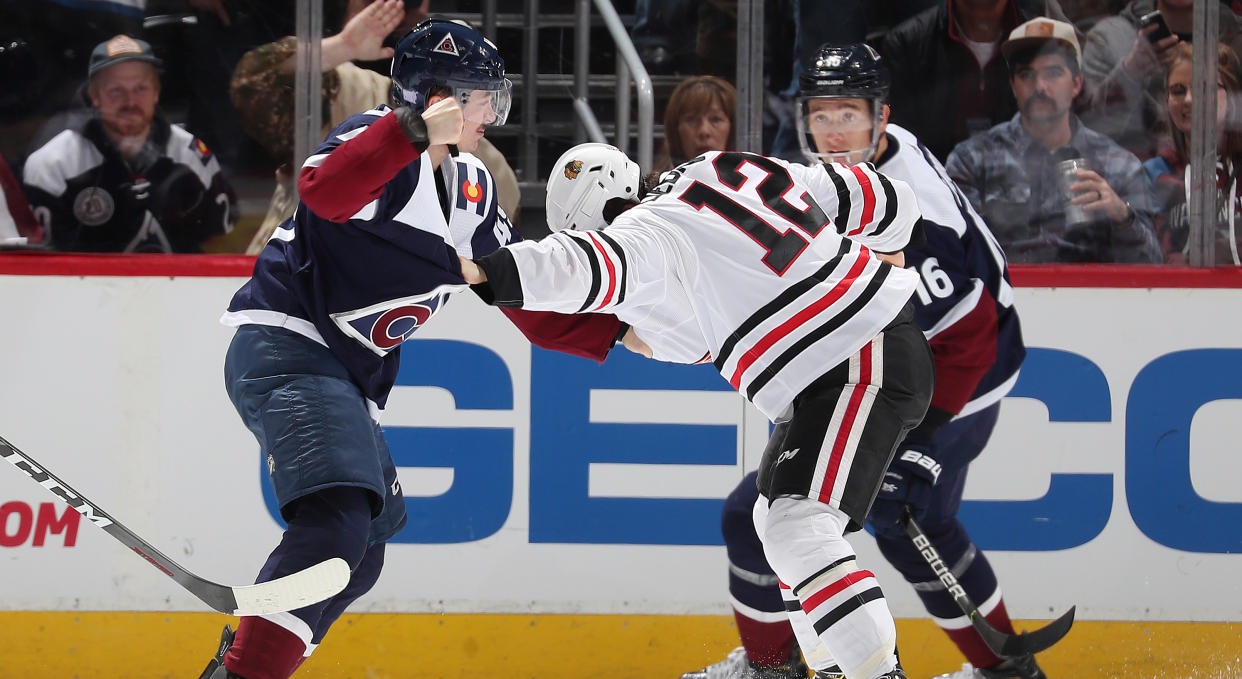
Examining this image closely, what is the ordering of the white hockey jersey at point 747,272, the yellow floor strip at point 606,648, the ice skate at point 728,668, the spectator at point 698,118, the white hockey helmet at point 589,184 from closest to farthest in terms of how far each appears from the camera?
the white hockey jersey at point 747,272 < the white hockey helmet at point 589,184 < the ice skate at point 728,668 < the yellow floor strip at point 606,648 < the spectator at point 698,118

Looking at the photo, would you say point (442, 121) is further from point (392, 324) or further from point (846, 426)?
point (846, 426)

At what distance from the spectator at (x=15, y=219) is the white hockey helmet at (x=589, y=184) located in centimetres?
151

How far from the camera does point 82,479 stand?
3.15m

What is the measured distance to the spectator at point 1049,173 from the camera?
3352 millimetres

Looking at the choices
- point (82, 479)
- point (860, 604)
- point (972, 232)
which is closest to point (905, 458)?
point (972, 232)

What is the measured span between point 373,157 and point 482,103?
1.08ft

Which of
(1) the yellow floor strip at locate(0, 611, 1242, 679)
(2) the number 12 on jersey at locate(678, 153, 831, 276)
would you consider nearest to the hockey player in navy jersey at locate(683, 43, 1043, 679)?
(1) the yellow floor strip at locate(0, 611, 1242, 679)

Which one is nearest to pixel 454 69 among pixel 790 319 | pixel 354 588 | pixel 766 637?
pixel 790 319

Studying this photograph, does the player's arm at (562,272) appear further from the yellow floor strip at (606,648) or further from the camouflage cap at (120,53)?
the camouflage cap at (120,53)

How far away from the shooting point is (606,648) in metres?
3.23

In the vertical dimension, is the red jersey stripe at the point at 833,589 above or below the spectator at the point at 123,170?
below

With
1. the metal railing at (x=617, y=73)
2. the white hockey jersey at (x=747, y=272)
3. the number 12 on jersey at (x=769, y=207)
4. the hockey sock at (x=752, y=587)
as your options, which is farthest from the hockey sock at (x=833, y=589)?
the metal railing at (x=617, y=73)

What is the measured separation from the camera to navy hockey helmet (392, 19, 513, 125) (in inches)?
91.0

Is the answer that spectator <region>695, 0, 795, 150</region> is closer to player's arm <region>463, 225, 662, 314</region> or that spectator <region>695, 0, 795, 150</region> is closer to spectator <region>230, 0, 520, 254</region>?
spectator <region>230, 0, 520, 254</region>
